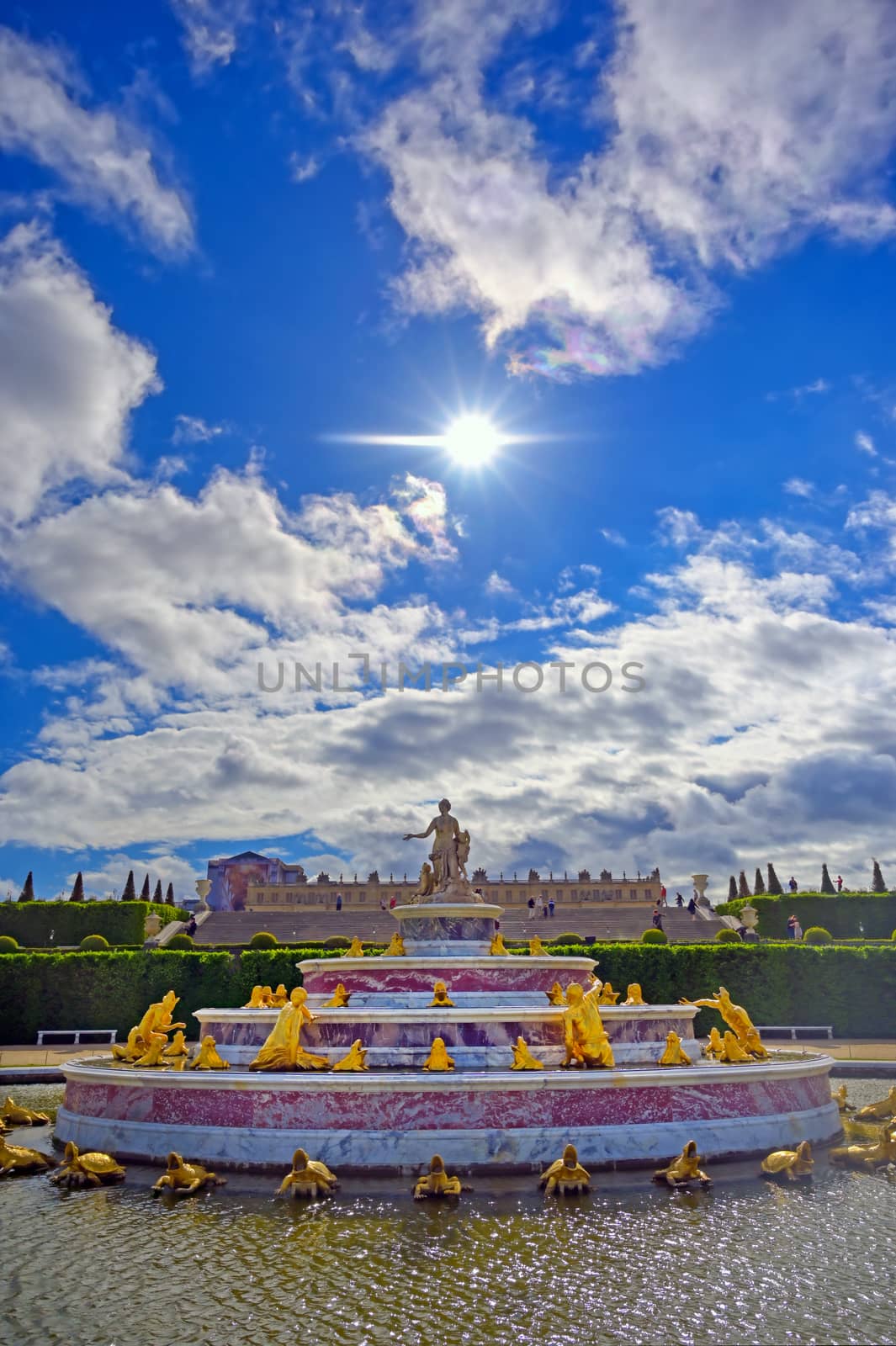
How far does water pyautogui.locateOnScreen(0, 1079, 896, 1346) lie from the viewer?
338 inches

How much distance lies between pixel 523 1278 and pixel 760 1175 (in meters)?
5.78

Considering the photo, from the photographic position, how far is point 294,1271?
1000cm

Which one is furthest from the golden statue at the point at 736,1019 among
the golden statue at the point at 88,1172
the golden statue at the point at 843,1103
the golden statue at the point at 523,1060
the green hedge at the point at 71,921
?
the green hedge at the point at 71,921

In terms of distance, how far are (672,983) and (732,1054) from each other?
58.7 ft

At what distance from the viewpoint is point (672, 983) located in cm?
3441

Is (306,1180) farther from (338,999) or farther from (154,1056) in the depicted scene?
(338,999)

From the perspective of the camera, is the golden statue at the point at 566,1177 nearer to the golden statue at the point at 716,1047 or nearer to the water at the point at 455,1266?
the water at the point at 455,1266

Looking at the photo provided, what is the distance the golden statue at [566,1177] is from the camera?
1285 centimetres

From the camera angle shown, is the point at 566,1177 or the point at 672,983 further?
the point at 672,983

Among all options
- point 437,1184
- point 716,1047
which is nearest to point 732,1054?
point 716,1047

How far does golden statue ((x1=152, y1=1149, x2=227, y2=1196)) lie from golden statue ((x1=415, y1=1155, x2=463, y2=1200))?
2.95m

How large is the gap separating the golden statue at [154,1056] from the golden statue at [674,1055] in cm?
905

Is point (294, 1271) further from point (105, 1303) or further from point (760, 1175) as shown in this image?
point (760, 1175)

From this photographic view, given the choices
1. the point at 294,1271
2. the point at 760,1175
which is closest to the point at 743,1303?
the point at 294,1271
